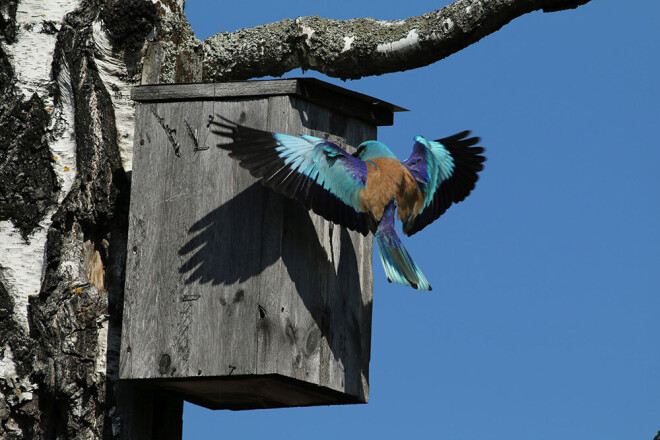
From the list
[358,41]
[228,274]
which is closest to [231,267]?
[228,274]

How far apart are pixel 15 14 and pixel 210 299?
1.39 metres

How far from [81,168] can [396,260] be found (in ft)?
4.18

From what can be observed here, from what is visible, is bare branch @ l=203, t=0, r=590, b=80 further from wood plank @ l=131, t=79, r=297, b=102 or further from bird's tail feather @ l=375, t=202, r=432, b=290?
bird's tail feather @ l=375, t=202, r=432, b=290

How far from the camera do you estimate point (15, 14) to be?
445cm

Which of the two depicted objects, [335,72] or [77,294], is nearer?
[77,294]

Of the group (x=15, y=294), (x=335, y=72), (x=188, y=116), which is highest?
(x=335, y=72)

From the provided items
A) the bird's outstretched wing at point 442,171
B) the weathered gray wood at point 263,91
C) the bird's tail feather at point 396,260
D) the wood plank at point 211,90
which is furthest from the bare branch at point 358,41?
the bird's tail feather at point 396,260

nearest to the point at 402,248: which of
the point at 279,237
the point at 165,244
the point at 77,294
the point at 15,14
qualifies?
the point at 279,237

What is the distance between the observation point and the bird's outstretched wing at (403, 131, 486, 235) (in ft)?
15.5

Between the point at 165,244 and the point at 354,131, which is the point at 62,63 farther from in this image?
the point at 354,131

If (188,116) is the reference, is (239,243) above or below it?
below

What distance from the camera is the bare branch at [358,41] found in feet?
15.0

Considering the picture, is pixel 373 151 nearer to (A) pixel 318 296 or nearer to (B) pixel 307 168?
(B) pixel 307 168

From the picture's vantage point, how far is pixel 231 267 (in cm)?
425
